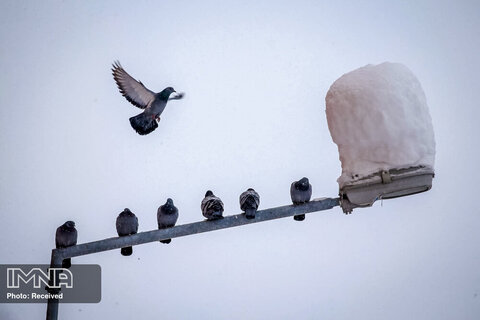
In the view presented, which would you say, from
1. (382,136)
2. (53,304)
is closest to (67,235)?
(53,304)

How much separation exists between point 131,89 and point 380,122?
521cm

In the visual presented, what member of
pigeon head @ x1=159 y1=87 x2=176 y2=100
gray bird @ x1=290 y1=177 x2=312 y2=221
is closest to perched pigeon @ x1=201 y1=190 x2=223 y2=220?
gray bird @ x1=290 y1=177 x2=312 y2=221

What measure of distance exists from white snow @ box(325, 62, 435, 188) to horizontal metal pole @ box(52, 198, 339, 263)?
0.38 meters

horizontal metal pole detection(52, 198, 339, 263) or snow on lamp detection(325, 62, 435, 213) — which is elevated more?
snow on lamp detection(325, 62, 435, 213)

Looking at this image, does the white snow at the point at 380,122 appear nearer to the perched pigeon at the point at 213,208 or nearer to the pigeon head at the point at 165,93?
the perched pigeon at the point at 213,208

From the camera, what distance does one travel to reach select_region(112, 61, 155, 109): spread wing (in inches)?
307

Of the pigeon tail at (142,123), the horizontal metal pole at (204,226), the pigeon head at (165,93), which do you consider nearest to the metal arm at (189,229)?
the horizontal metal pole at (204,226)

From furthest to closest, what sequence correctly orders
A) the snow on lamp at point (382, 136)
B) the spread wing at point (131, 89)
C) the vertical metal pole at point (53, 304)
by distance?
the spread wing at point (131, 89), the vertical metal pole at point (53, 304), the snow on lamp at point (382, 136)

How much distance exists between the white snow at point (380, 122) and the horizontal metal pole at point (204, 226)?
38cm

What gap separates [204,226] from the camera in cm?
382

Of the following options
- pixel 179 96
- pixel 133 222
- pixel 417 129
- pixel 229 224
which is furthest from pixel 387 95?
pixel 179 96

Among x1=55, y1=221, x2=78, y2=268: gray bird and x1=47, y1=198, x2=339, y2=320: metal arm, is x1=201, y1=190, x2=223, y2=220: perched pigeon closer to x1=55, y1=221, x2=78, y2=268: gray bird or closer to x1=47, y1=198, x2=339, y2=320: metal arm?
x1=47, y1=198, x2=339, y2=320: metal arm

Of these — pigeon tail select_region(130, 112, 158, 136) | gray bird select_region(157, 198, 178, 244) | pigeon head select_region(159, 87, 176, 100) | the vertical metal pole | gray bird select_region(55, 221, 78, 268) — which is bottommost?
the vertical metal pole

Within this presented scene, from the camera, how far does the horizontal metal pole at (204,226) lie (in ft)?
12.5
